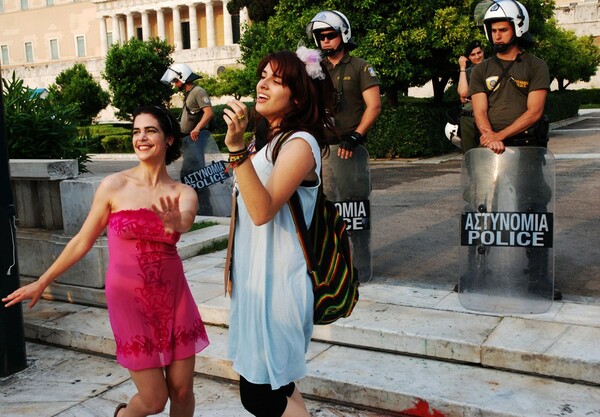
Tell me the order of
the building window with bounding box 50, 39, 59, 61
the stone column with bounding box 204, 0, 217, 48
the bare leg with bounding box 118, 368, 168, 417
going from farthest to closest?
the building window with bounding box 50, 39, 59, 61 → the stone column with bounding box 204, 0, 217, 48 → the bare leg with bounding box 118, 368, 168, 417

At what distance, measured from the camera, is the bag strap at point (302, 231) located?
2535mm

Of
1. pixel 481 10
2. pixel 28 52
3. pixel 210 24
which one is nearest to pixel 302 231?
pixel 481 10

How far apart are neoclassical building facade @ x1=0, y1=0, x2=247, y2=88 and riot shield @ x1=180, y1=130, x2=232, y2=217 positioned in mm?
60007

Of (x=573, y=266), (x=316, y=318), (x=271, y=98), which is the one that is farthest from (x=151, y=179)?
(x=573, y=266)

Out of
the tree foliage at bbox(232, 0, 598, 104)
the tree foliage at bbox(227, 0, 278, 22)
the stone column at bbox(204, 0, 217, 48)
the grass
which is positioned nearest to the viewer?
the grass

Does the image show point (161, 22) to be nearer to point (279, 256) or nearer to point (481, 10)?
point (481, 10)

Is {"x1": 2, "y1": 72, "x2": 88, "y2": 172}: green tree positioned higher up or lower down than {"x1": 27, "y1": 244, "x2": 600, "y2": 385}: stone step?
higher up


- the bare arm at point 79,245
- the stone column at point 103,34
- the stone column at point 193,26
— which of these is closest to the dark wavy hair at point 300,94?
the bare arm at point 79,245

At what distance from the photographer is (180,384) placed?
3.06m

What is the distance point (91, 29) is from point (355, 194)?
7847 cm

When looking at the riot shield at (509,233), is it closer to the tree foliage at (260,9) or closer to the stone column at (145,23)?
the tree foliage at (260,9)

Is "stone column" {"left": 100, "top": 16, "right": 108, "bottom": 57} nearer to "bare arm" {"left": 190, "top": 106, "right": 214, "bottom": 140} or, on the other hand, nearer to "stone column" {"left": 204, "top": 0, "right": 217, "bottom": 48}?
"stone column" {"left": 204, "top": 0, "right": 217, "bottom": 48}

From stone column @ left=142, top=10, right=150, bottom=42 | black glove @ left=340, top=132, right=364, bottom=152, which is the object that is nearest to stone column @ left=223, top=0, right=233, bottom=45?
stone column @ left=142, top=10, right=150, bottom=42

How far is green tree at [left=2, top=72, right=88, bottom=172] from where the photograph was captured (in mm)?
6305
